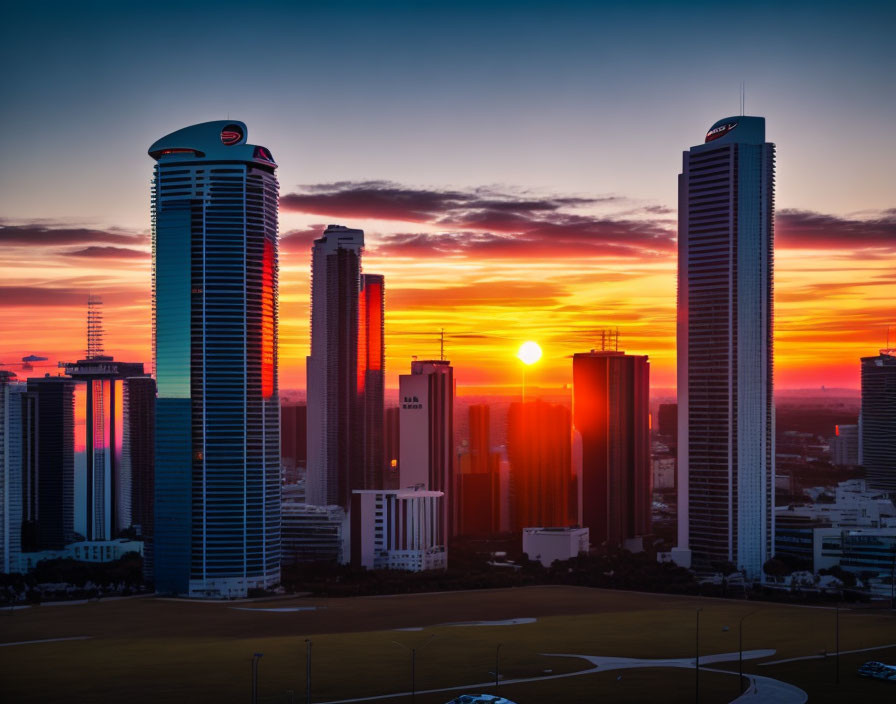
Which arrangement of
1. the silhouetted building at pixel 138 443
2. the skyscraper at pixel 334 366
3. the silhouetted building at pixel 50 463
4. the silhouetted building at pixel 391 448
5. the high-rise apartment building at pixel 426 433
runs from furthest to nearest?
1. the silhouetted building at pixel 391 448
2. the skyscraper at pixel 334 366
3. the silhouetted building at pixel 138 443
4. the high-rise apartment building at pixel 426 433
5. the silhouetted building at pixel 50 463

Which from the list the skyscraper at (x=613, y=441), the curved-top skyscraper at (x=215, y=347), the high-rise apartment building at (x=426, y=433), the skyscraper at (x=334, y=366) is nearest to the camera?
the curved-top skyscraper at (x=215, y=347)

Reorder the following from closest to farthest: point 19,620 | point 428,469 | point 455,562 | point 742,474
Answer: point 19,620
point 742,474
point 455,562
point 428,469

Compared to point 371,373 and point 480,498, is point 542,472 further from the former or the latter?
point 371,373

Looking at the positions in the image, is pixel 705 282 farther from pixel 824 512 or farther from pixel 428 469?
pixel 428 469

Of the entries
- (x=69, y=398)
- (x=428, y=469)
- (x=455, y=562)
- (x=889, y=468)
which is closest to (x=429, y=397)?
(x=428, y=469)

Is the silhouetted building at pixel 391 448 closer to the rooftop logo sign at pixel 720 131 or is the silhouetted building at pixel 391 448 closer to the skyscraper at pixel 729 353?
the skyscraper at pixel 729 353

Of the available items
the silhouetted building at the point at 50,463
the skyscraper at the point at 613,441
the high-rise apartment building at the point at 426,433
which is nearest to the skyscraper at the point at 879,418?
the skyscraper at the point at 613,441

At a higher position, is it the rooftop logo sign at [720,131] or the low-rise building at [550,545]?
the rooftop logo sign at [720,131]
